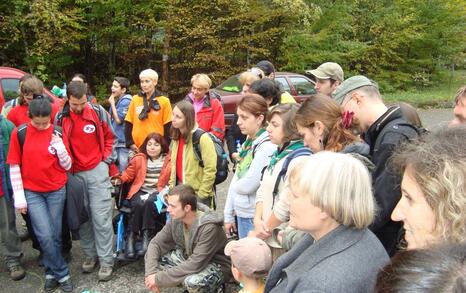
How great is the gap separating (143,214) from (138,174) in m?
0.44

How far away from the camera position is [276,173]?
9.77 ft

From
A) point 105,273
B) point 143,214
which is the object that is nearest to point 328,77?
point 143,214

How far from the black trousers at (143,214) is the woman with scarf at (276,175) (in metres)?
1.61

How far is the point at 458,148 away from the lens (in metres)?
1.50

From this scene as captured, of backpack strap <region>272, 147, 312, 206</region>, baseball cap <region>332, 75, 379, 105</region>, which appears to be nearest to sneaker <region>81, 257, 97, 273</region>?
backpack strap <region>272, 147, 312, 206</region>

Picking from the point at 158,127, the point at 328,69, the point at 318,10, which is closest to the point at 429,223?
the point at 328,69

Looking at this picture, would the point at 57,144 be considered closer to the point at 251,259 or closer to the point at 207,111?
the point at 207,111

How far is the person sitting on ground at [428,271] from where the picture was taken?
914mm

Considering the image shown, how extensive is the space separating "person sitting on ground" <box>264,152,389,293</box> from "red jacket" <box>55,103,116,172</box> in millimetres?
3045

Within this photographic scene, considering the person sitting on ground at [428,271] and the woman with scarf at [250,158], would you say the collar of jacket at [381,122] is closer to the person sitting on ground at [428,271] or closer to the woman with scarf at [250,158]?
the woman with scarf at [250,158]

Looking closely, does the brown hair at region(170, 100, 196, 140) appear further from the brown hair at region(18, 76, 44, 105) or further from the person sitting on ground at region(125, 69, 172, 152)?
the brown hair at region(18, 76, 44, 105)

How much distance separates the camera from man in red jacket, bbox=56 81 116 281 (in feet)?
13.9

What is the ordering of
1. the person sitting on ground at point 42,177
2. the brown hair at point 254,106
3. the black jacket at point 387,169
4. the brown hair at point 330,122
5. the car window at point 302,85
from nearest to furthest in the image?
the black jacket at point 387,169
the brown hair at point 330,122
the brown hair at point 254,106
the person sitting on ground at point 42,177
the car window at point 302,85

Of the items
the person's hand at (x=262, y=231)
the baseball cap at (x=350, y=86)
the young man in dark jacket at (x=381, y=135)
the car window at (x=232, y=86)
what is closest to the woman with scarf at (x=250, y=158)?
the person's hand at (x=262, y=231)
